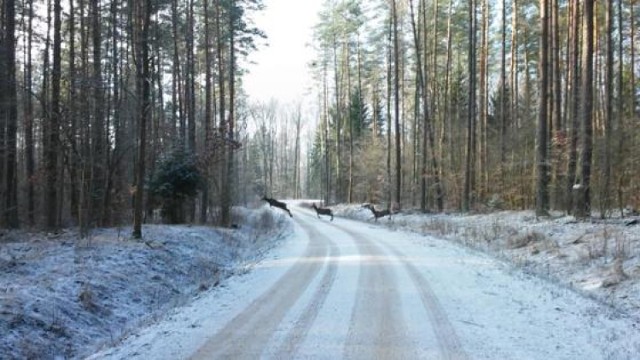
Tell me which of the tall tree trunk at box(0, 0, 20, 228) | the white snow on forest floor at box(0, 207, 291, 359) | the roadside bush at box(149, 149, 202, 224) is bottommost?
the white snow on forest floor at box(0, 207, 291, 359)

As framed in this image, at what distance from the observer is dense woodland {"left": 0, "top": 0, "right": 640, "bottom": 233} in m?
18.0

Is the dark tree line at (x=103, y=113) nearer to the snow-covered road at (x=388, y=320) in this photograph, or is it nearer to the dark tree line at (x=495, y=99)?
the snow-covered road at (x=388, y=320)

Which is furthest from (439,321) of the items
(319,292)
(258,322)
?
(319,292)

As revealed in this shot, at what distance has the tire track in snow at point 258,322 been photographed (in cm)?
609

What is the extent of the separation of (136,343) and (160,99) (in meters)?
25.8

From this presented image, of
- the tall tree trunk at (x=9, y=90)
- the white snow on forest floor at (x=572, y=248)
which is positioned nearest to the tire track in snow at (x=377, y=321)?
the white snow on forest floor at (x=572, y=248)

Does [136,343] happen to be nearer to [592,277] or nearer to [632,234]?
[592,277]

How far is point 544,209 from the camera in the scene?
18766 millimetres

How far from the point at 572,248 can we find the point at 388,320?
7.86 metres

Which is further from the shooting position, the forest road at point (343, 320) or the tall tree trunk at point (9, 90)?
the tall tree trunk at point (9, 90)

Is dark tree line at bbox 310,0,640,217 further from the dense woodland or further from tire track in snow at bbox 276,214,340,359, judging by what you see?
tire track in snow at bbox 276,214,340,359

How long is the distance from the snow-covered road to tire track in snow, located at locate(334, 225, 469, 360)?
2 cm

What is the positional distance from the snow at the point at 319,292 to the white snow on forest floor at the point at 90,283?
3 centimetres

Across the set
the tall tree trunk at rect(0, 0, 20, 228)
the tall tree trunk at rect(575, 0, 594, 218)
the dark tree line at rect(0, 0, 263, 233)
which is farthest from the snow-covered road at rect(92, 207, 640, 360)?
the tall tree trunk at rect(0, 0, 20, 228)
